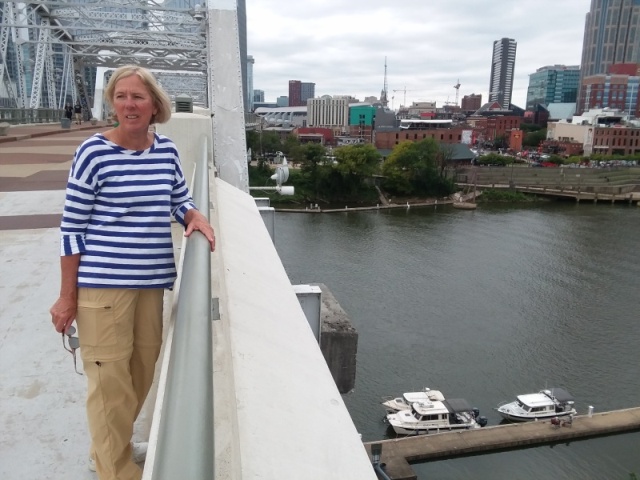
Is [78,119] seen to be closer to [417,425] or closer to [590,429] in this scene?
[417,425]

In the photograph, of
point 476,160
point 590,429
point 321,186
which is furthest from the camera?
point 476,160

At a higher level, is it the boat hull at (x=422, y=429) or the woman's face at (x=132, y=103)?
the woman's face at (x=132, y=103)

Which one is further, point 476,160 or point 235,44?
point 476,160

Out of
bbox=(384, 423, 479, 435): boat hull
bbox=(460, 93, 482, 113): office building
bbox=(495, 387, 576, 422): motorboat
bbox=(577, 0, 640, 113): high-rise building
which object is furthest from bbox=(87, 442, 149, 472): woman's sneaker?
bbox=(460, 93, 482, 113): office building

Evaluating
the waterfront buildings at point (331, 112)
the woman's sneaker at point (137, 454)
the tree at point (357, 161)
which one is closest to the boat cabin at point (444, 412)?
the woman's sneaker at point (137, 454)

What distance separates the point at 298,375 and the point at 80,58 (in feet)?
72.7

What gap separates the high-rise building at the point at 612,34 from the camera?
323ft

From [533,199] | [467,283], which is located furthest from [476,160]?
[467,283]

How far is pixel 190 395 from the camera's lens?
724 mm

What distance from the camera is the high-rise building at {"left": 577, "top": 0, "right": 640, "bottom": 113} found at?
323 ft

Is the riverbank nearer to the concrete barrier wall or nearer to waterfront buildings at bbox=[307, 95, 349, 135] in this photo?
the concrete barrier wall

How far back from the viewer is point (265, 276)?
2.37 meters

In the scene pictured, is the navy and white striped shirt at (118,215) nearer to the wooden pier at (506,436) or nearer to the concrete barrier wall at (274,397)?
the concrete barrier wall at (274,397)

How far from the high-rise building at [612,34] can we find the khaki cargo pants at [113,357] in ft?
358
